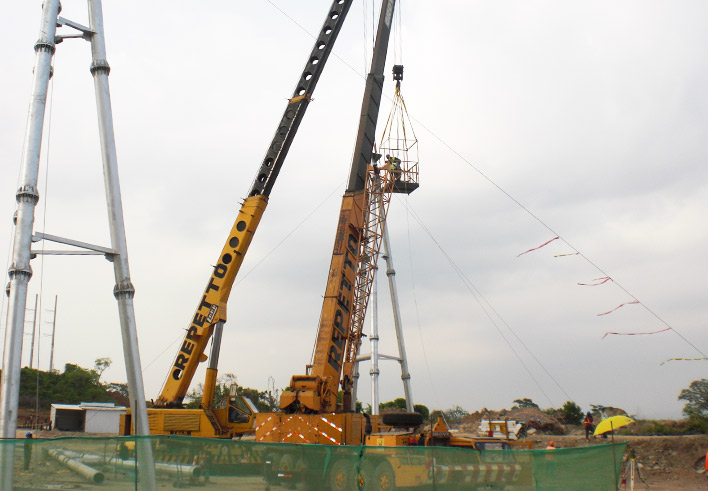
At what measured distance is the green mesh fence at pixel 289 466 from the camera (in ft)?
27.3

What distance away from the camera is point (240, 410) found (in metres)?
21.7

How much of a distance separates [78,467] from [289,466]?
3.21 m

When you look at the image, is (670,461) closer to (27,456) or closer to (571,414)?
(571,414)

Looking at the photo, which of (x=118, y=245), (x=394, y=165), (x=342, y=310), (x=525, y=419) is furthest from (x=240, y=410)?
(x=525, y=419)

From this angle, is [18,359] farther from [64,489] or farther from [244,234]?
[244,234]

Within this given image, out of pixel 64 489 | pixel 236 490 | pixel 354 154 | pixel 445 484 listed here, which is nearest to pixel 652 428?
pixel 354 154

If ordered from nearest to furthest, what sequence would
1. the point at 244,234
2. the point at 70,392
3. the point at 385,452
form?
1. the point at 385,452
2. the point at 244,234
3. the point at 70,392

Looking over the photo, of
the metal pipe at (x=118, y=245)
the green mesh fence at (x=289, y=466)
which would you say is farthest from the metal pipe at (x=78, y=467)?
the metal pipe at (x=118, y=245)

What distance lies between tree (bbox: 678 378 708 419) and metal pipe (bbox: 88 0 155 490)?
36981 millimetres

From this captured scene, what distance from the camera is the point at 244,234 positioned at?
70.4 ft

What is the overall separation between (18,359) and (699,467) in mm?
25409

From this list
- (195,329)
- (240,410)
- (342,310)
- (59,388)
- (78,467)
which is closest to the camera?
(78,467)

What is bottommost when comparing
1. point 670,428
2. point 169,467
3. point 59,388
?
point 670,428

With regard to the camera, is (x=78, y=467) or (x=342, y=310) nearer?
(x=78, y=467)
